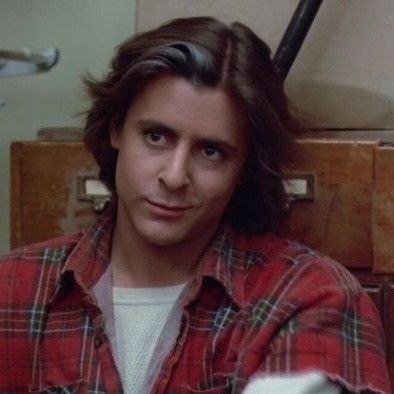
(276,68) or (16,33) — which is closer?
(276,68)

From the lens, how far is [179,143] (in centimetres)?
112

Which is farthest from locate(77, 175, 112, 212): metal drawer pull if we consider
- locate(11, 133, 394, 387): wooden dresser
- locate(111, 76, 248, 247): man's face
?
locate(111, 76, 248, 247): man's face

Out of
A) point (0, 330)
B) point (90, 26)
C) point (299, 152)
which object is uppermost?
point (90, 26)

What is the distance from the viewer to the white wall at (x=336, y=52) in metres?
1.36

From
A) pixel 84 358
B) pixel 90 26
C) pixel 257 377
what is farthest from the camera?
pixel 90 26

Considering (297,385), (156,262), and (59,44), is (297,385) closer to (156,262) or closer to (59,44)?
(156,262)

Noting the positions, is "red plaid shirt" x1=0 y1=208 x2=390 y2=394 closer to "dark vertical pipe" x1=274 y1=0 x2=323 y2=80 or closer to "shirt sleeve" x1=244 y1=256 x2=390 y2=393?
"shirt sleeve" x1=244 y1=256 x2=390 y2=393

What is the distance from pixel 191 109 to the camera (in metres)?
1.12

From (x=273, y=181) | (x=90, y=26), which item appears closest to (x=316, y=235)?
(x=273, y=181)

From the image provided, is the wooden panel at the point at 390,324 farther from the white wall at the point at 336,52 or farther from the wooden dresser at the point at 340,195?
the white wall at the point at 336,52

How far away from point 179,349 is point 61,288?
0.20 m

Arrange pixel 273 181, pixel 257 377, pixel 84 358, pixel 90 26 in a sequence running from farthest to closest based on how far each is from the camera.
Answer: pixel 90 26
pixel 273 181
pixel 84 358
pixel 257 377

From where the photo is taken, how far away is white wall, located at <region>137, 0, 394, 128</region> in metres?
1.36

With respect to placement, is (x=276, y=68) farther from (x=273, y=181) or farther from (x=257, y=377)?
(x=257, y=377)
